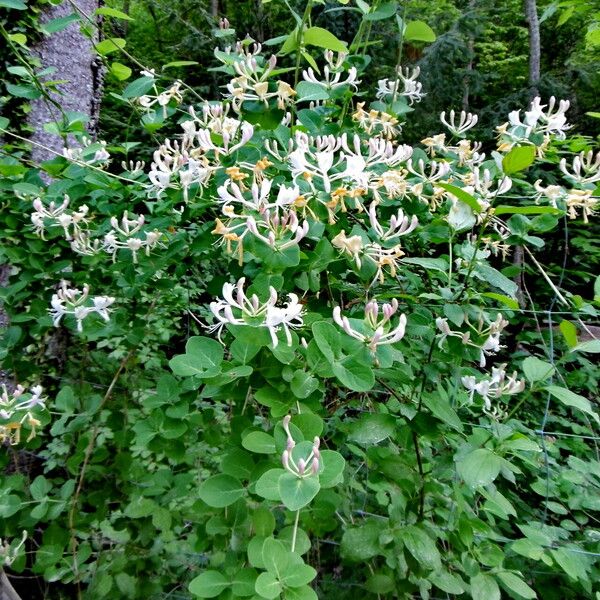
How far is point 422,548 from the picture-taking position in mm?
793

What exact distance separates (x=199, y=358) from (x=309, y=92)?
505 mm

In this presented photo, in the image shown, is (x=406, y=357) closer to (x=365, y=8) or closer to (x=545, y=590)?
(x=365, y=8)

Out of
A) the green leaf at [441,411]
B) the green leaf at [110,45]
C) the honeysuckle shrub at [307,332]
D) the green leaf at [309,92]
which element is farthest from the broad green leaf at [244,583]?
the green leaf at [110,45]

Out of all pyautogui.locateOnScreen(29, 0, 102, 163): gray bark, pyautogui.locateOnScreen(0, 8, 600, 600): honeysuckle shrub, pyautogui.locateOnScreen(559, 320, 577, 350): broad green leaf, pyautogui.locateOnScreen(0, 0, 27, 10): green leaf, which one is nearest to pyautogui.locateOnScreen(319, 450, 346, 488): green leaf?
pyautogui.locateOnScreen(0, 8, 600, 600): honeysuckle shrub

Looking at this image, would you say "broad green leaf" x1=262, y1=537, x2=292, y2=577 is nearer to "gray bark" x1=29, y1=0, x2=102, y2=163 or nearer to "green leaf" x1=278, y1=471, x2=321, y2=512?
"green leaf" x1=278, y1=471, x2=321, y2=512

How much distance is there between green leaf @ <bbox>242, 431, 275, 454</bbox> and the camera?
2.07ft

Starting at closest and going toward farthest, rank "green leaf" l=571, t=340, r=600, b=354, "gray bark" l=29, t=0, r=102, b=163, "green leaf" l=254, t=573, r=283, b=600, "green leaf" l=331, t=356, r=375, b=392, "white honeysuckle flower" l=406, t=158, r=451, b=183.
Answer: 1. "green leaf" l=254, t=573, r=283, b=600
2. "green leaf" l=331, t=356, r=375, b=392
3. "green leaf" l=571, t=340, r=600, b=354
4. "white honeysuckle flower" l=406, t=158, r=451, b=183
5. "gray bark" l=29, t=0, r=102, b=163

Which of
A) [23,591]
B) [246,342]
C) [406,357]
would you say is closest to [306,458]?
[246,342]

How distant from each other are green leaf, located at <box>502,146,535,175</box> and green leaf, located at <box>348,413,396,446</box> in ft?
1.34

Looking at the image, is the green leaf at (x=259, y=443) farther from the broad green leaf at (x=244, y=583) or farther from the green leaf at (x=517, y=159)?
the green leaf at (x=517, y=159)

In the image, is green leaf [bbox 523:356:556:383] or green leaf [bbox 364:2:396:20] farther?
green leaf [bbox 364:2:396:20]

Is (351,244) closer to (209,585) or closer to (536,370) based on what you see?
(536,370)

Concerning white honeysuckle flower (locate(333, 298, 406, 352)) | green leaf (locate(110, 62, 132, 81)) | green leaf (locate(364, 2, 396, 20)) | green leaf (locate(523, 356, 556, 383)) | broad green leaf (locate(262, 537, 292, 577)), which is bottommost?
broad green leaf (locate(262, 537, 292, 577))

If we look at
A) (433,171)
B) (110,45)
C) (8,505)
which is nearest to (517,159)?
(433,171)
